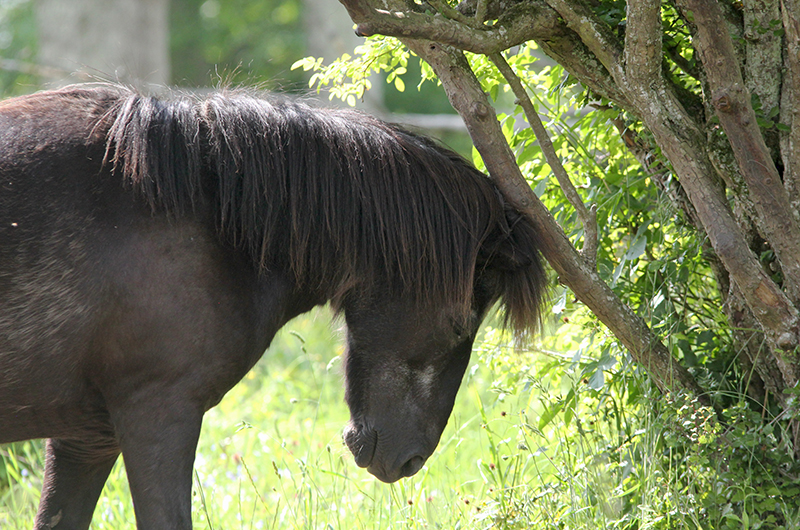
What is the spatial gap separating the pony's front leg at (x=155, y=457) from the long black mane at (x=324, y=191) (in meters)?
0.46

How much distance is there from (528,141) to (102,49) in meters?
7.52

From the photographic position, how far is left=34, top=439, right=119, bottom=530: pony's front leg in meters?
2.27

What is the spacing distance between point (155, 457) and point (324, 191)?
84cm

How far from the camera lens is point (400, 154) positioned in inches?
86.2

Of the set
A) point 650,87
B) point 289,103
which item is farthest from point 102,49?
point 650,87

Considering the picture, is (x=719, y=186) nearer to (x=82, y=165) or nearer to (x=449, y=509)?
(x=449, y=509)

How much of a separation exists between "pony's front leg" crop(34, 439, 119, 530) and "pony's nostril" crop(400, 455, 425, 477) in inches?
35.6

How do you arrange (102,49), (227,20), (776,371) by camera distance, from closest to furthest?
1. (776,371)
2. (102,49)
3. (227,20)

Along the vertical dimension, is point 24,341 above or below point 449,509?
above

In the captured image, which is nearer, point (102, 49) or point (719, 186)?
point (719, 186)

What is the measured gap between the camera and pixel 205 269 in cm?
187

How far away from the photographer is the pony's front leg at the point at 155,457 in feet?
5.94

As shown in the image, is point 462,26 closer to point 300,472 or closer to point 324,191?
point 324,191

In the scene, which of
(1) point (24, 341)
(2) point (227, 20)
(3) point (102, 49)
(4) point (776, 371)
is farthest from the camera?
(2) point (227, 20)
